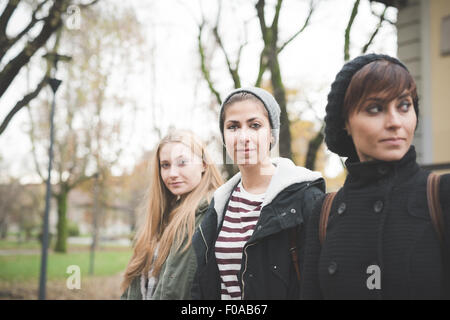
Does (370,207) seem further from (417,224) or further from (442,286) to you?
(442,286)

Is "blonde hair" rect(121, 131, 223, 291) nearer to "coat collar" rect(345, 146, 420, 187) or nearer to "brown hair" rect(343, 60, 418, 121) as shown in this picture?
"coat collar" rect(345, 146, 420, 187)

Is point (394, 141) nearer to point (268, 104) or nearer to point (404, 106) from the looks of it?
point (404, 106)

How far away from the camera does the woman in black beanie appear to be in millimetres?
1257

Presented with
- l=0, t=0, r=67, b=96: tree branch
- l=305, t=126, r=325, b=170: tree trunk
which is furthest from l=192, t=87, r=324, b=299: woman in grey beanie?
l=0, t=0, r=67, b=96: tree branch

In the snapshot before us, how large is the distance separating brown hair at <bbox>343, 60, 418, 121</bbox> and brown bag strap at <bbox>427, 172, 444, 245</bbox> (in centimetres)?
30

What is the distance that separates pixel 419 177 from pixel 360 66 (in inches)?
16.8

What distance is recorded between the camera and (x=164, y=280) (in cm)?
231

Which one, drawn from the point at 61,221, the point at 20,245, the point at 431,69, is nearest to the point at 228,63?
the point at 431,69

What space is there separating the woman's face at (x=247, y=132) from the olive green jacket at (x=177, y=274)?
1.98ft

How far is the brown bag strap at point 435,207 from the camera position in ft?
4.09

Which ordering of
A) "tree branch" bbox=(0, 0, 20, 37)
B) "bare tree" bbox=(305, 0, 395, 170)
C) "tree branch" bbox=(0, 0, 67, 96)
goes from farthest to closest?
"tree branch" bbox=(0, 0, 67, 96) < "tree branch" bbox=(0, 0, 20, 37) < "bare tree" bbox=(305, 0, 395, 170)

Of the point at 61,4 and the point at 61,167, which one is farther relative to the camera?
the point at 61,167

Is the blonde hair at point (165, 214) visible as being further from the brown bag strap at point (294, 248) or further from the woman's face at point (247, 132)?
the brown bag strap at point (294, 248)
